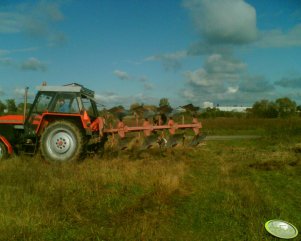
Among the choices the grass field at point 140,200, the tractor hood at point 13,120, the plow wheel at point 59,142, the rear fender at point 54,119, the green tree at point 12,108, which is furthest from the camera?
the green tree at point 12,108

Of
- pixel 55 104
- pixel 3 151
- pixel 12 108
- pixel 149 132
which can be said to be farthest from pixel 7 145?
pixel 12 108

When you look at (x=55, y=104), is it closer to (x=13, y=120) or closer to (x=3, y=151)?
(x=13, y=120)

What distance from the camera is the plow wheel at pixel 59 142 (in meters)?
9.84

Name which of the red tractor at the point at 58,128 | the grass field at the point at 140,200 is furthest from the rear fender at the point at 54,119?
the grass field at the point at 140,200

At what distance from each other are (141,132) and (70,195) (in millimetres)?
5407

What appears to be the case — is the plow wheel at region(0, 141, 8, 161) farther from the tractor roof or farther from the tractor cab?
the tractor roof

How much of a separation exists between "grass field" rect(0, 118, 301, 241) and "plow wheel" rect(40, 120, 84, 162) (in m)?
0.38

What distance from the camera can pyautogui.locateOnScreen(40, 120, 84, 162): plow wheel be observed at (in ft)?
32.3

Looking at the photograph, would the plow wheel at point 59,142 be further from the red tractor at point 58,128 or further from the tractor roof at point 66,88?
the tractor roof at point 66,88

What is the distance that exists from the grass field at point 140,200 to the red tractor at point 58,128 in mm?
564

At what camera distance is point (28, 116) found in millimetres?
10523

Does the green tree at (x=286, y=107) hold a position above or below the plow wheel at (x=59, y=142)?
above

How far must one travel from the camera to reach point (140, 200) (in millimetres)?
6391

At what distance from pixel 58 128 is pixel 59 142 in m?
0.37
